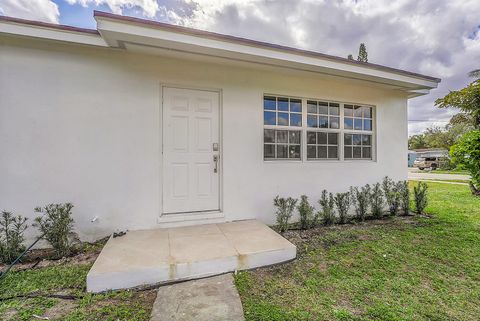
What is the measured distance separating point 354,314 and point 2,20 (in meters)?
5.17

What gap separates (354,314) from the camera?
1881 mm

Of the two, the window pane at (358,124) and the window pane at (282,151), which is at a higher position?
the window pane at (358,124)

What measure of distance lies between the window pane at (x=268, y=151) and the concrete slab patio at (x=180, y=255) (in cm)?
150

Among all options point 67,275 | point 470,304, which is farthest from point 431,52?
point 67,275

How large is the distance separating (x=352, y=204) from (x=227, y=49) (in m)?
4.13

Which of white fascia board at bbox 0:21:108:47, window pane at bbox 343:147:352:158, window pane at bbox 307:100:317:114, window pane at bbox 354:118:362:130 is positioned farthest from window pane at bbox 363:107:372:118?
white fascia board at bbox 0:21:108:47

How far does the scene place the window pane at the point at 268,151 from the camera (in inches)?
170

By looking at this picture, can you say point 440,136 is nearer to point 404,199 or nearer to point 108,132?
point 404,199

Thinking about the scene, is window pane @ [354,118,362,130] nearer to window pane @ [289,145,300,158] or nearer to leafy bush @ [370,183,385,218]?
leafy bush @ [370,183,385,218]

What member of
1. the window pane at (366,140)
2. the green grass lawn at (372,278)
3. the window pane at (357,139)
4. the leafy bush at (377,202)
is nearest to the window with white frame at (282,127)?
the window pane at (357,139)

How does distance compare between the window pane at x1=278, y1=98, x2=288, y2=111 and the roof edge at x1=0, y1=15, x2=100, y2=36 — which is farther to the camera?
the window pane at x1=278, y1=98, x2=288, y2=111

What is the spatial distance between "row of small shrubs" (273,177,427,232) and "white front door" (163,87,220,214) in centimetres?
131

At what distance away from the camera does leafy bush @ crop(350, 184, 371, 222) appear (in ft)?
15.3

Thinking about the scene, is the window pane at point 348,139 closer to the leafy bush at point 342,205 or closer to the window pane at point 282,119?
the leafy bush at point 342,205
